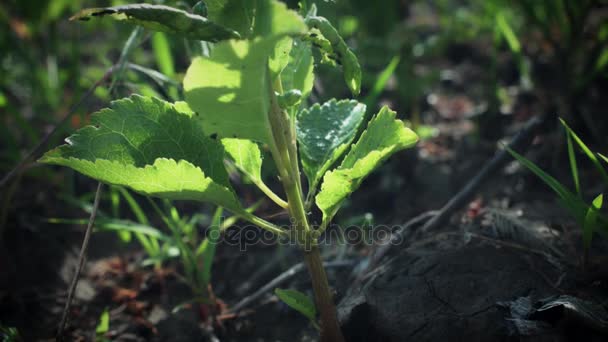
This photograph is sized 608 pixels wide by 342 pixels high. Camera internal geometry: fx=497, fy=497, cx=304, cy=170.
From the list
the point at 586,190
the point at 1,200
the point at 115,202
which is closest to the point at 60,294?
the point at 115,202

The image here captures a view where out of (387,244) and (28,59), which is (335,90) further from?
(28,59)

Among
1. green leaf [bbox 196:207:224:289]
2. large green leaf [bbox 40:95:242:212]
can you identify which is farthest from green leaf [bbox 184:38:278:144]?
green leaf [bbox 196:207:224:289]

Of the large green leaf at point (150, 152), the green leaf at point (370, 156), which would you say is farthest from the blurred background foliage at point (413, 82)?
the green leaf at point (370, 156)

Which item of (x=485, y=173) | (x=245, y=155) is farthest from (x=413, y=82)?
(x=245, y=155)

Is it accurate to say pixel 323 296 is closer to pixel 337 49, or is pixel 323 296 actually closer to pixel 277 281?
pixel 277 281

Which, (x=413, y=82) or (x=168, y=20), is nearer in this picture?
(x=168, y=20)

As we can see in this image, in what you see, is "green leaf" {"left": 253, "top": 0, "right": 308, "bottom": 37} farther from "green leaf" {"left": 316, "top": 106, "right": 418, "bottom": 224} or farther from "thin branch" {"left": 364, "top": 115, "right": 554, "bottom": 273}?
"thin branch" {"left": 364, "top": 115, "right": 554, "bottom": 273}
